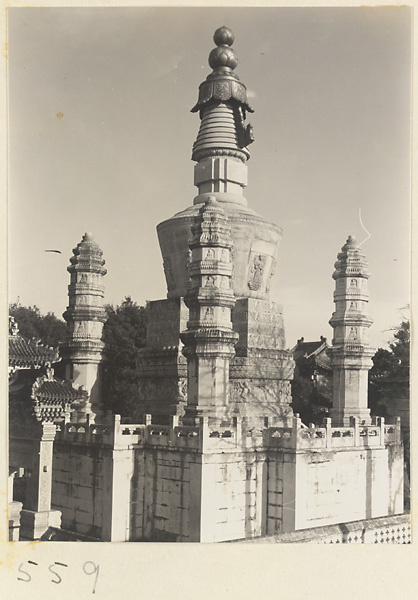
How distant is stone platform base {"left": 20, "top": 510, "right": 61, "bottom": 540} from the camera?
18469 millimetres

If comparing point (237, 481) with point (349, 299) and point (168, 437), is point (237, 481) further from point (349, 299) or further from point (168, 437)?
point (349, 299)

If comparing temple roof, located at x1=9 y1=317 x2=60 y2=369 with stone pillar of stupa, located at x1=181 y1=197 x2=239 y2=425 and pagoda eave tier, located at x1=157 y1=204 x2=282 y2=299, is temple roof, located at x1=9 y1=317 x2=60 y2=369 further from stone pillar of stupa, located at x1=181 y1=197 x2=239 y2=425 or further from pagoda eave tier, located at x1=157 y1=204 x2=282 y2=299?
pagoda eave tier, located at x1=157 y1=204 x2=282 y2=299

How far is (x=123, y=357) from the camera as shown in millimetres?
34156

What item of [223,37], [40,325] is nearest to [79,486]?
[223,37]

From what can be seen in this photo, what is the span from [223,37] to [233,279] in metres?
8.39

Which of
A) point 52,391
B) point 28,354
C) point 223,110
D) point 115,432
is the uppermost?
point 223,110

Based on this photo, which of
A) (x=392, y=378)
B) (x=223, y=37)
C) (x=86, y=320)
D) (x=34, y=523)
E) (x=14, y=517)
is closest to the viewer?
(x=14, y=517)

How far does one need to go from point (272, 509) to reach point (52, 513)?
599cm

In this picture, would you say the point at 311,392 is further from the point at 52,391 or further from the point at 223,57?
the point at 52,391

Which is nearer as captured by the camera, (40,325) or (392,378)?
(392,378)

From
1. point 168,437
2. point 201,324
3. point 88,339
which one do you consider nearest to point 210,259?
point 201,324

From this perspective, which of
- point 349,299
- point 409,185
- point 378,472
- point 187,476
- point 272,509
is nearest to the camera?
point 409,185

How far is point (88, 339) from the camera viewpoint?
25141 millimetres

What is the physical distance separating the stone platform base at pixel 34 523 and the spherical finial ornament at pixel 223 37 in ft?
53.2
